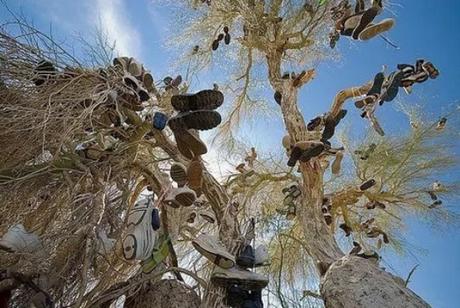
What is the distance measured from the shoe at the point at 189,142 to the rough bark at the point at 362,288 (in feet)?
3.00

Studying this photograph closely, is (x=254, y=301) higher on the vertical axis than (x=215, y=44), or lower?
lower

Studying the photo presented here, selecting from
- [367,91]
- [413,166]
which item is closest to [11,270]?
[367,91]

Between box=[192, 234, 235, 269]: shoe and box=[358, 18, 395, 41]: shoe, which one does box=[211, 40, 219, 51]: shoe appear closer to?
box=[358, 18, 395, 41]: shoe

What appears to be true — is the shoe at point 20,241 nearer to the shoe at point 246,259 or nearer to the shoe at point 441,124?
the shoe at point 246,259

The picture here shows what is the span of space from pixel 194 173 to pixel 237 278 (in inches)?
17.3

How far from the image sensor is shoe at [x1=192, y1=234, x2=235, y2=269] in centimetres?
183

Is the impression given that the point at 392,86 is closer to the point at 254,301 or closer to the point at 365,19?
the point at 365,19

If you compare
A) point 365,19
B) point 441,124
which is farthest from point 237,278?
point 441,124

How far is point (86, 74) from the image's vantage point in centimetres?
179

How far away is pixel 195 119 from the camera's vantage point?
1.61 metres

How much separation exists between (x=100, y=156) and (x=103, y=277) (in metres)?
0.46

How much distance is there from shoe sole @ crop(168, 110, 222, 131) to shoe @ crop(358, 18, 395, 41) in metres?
1.52

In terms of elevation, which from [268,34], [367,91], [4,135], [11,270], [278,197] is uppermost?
[268,34]

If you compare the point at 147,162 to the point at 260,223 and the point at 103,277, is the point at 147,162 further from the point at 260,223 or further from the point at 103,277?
the point at 260,223
